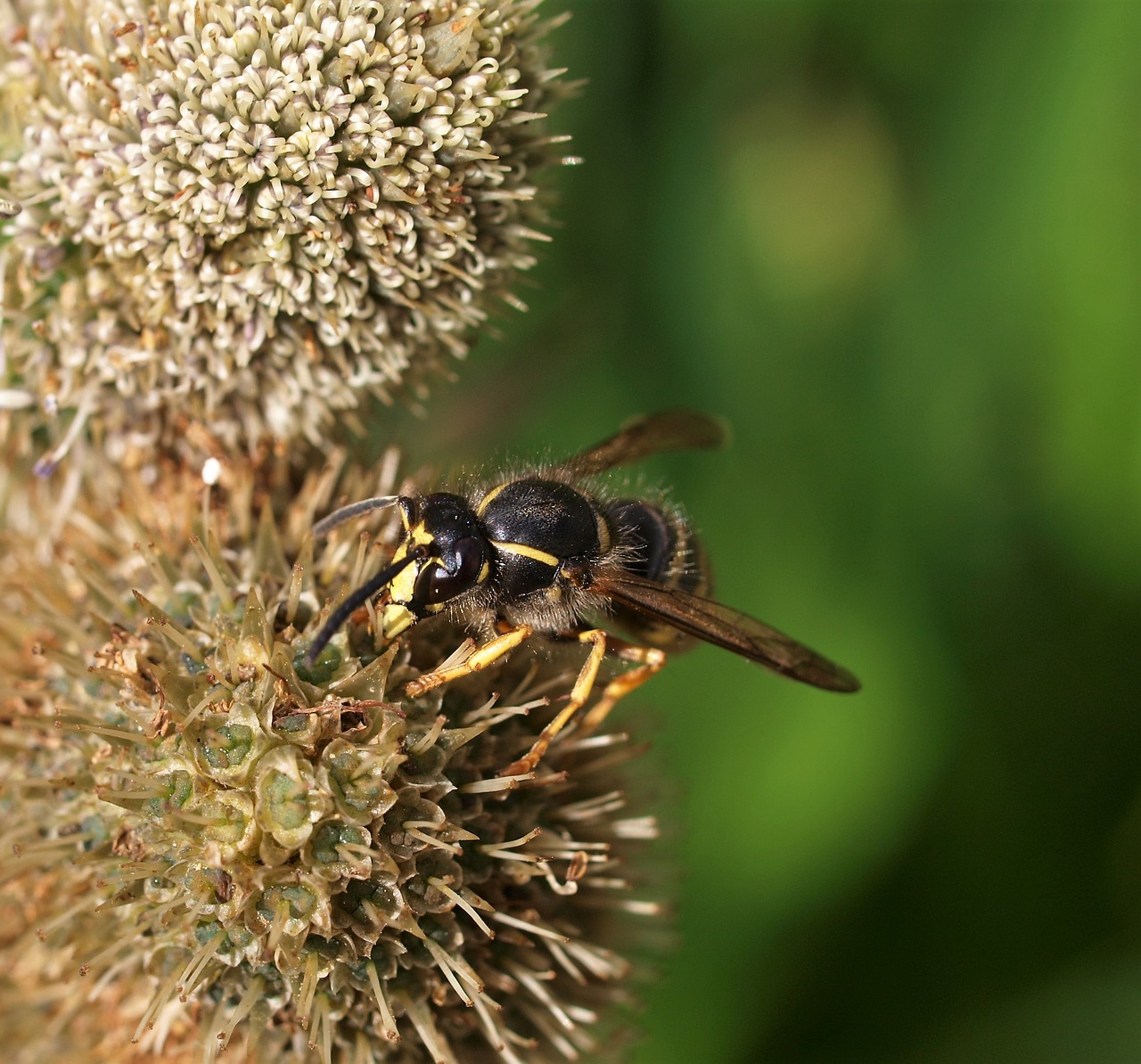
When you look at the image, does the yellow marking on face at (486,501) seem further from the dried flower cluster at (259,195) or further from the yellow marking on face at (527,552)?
the dried flower cluster at (259,195)

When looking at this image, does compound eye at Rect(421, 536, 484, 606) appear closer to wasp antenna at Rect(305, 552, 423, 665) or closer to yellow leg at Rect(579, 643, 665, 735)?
wasp antenna at Rect(305, 552, 423, 665)

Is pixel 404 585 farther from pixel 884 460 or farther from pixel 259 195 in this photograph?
pixel 884 460

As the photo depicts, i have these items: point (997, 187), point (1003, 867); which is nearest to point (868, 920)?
point (1003, 867)

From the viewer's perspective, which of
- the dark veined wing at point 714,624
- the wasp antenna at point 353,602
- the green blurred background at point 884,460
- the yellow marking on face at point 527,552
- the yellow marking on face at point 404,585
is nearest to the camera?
the wasp antenna at point 353,602

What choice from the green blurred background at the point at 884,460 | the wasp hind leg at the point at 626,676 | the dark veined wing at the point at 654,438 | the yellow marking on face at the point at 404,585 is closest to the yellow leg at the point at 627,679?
the wasp hind leg at the point at 626,676

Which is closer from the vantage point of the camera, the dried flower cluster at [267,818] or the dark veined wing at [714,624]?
the dried flower cluster at [267,818]

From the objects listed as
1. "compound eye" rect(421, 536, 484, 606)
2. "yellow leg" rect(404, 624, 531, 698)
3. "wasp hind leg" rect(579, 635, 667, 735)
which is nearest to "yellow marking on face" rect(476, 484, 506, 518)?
"compound eye" rect(421, 536, 484, 606)
